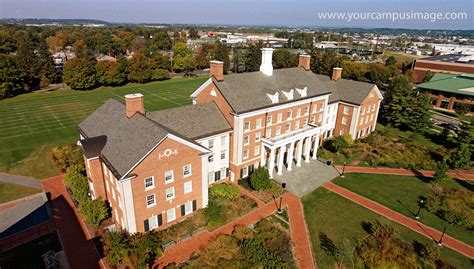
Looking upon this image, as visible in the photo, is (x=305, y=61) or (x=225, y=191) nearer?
(x=225, y=191)

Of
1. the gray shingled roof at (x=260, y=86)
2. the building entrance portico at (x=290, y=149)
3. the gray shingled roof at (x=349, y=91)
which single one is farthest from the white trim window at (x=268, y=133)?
the gray shingled roof at (x=349, y=91)

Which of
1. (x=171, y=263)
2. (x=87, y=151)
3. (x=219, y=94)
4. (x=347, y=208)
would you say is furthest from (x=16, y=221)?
(x=347, y=208)

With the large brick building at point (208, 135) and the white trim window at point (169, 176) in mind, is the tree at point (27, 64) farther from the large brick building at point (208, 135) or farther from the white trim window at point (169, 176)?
the white trim window at point (169, 176)

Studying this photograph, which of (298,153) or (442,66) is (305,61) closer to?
(298,153)

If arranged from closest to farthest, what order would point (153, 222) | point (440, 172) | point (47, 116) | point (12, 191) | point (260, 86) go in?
point (153, 222) → point (12, 191) → point (440, 172) → point (260, 86) → point (47, 116)

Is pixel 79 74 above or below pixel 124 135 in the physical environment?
below

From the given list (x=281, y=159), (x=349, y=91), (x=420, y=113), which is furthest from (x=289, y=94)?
(x=420, y=113)

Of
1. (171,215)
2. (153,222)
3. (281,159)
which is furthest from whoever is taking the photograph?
(281,159)
